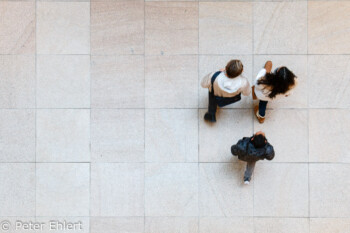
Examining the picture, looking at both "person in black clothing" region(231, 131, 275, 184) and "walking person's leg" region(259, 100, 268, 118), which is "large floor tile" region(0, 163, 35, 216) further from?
"walking person's leg" region(259, 100, 268, 118)

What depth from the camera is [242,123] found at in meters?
4.60

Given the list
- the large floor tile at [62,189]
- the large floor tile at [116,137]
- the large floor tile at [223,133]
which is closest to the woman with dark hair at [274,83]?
the large floor tile at [223,133]

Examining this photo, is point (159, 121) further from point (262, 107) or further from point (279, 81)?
point (279, 81)

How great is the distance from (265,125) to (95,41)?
111 inches

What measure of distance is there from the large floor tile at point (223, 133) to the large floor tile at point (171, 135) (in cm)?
12

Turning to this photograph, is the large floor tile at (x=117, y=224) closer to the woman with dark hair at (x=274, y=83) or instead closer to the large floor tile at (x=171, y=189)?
the large floor tile at (x=171, y=189)

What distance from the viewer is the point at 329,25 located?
14.9 ft

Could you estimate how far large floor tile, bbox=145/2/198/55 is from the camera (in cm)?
458

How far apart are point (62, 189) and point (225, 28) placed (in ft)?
11.2

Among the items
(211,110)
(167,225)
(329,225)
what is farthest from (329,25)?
(167,225)

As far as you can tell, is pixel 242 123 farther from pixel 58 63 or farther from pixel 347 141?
pixel 58 63

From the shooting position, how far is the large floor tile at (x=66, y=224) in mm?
4598

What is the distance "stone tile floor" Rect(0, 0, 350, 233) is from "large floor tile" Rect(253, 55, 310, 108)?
0.05 feet

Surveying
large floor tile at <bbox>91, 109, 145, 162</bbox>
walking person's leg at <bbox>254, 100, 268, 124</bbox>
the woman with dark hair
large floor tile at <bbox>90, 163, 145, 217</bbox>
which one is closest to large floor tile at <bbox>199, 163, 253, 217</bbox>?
walking person's leg at <bbox>254, 100, 268, 124</bbox>
